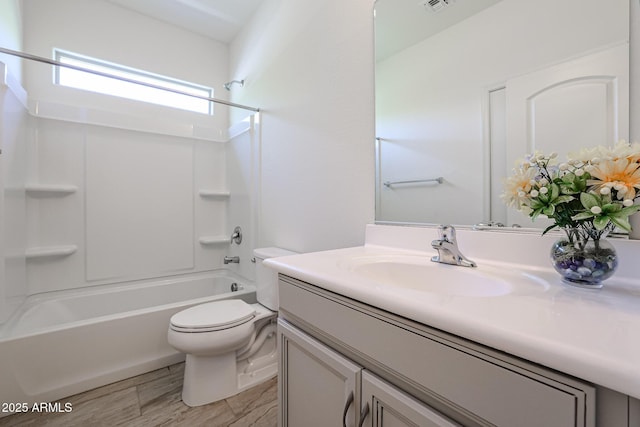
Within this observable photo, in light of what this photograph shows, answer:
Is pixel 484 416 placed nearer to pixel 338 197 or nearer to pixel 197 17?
pixel 338 197

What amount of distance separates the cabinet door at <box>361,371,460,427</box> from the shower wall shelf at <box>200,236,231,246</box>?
2411mm

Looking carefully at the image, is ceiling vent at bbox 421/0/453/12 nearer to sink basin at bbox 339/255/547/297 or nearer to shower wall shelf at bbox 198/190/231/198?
sink basin at bbox 339/255/547/297

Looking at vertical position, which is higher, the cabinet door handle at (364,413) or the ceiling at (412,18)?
the ceiling at (412,18)

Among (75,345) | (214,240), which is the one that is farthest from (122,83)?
(75,345)

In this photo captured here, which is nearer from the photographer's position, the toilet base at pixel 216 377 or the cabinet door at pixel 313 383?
the cabinet door at pixel 313 383

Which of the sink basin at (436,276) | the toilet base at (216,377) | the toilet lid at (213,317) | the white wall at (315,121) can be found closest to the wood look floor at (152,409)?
the toilet base at (216,377)

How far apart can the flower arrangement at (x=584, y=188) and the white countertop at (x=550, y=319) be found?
0.50 feet

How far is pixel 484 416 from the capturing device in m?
0.44

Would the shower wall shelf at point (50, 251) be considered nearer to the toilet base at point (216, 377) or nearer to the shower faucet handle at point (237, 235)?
the shower faucet handle at point (237, 235)

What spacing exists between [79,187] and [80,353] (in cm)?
132

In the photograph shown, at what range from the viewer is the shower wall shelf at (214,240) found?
2744mm

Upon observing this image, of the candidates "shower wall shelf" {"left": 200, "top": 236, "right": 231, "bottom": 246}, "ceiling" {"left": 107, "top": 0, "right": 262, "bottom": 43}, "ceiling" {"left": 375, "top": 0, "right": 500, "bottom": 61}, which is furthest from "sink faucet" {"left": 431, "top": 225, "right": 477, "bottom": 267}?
"ceiling" {"left": 107, "top": 0, "right": 262, "bottom": 43}

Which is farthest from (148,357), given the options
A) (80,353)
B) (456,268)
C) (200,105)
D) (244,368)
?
(200,105)

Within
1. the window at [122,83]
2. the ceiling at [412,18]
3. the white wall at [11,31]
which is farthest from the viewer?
the window at [122,83]
